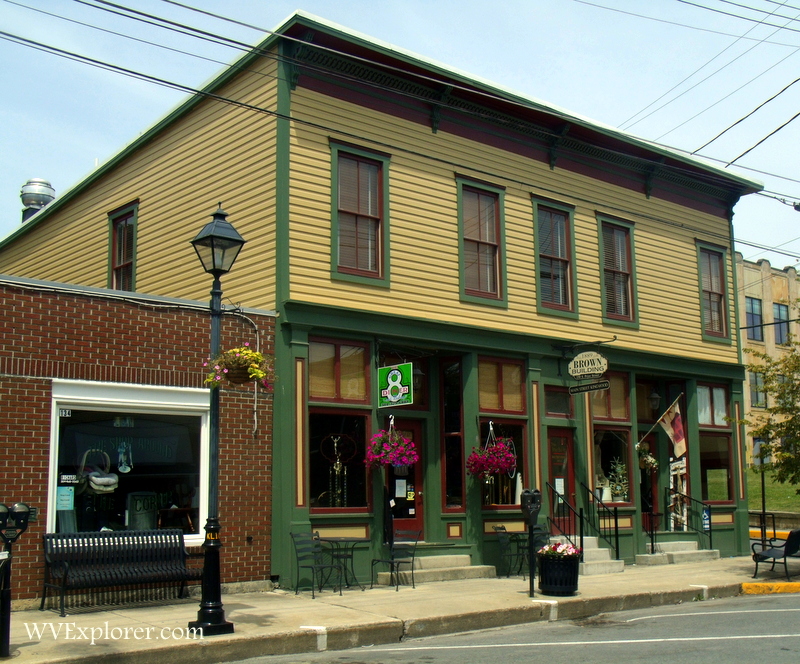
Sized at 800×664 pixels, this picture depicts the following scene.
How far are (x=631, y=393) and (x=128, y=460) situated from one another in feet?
35.8

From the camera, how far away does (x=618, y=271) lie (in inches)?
775

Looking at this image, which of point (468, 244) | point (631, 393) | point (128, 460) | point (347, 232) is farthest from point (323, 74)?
point (631, 393)

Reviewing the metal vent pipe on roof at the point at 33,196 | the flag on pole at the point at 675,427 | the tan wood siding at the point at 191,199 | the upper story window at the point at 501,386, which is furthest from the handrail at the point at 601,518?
the metal vent pipe on roof at the point at 33,196

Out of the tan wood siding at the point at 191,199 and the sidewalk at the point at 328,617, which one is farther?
the tan wood siding at the point at 191,199

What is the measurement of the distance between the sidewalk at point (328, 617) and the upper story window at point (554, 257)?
5.56m

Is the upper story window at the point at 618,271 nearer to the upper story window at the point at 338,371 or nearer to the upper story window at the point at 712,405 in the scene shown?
the upper story window at the point at 712,405

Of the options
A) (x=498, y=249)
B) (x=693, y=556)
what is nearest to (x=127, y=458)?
(x=498, y=249)

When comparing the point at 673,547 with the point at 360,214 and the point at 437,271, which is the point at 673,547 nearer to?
the point at 437,271

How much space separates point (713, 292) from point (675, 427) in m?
3.74

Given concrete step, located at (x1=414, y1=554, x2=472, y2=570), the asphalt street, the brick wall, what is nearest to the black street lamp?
the asphalt street

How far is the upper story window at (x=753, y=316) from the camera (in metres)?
51.1

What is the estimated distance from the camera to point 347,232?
1521 cm

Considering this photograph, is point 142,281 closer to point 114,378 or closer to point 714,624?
point 114,378

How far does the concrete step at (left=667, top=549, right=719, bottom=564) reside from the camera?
62.4 feet
